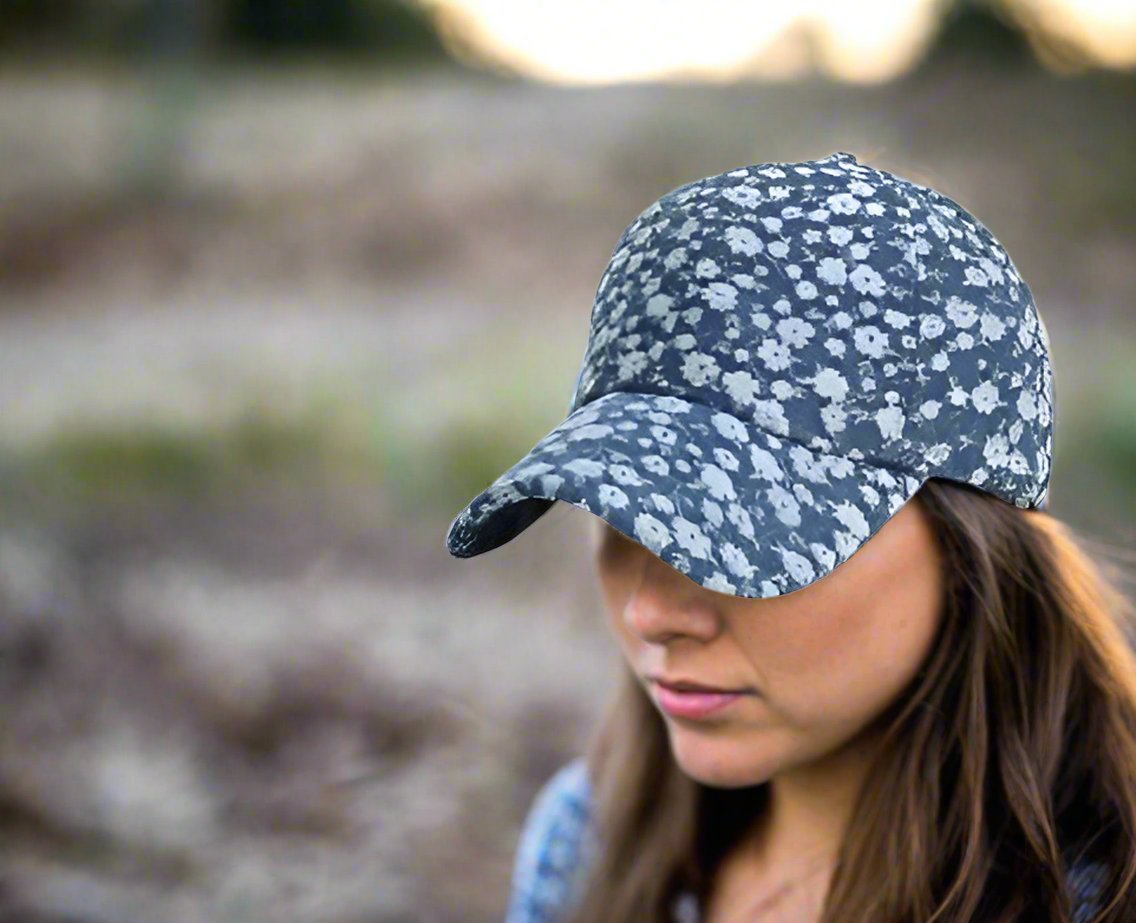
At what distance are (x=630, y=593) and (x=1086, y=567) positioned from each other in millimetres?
548

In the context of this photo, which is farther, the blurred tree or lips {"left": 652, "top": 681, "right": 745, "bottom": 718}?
the blurred tree

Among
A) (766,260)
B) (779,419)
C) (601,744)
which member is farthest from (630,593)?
(601,744)

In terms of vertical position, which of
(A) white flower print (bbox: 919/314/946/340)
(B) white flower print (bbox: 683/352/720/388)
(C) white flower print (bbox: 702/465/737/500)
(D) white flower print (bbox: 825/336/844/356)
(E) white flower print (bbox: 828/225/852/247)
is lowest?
(C) white flower print (bbox: 702/465/737/500)

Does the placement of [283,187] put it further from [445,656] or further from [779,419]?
[779,419]

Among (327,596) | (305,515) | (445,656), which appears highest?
(305,515)

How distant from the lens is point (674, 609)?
1.04m

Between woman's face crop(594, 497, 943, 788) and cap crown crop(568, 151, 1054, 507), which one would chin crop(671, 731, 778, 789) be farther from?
cap crown crop(568, 151, 1054, 507)

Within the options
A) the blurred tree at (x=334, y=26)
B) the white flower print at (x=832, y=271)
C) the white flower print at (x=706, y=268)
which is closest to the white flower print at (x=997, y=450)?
the white flower print at (x=832, y=271)

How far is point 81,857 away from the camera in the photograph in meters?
3.01

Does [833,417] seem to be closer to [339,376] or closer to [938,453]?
[938,453]

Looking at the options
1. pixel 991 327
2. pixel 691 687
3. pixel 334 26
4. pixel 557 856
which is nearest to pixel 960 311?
pixel 991 327

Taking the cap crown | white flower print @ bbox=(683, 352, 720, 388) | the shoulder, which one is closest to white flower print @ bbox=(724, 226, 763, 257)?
the cap crown

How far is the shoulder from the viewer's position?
1.59m

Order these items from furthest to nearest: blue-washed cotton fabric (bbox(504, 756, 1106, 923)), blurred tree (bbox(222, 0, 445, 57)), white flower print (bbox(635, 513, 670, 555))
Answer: blurred tree (bbox(222, 0, 445, 57))
blue-washed cotton fabric (bbox(504, 756, 1106, 923))
white flower print (bbox(635, 513, 670, 555))
